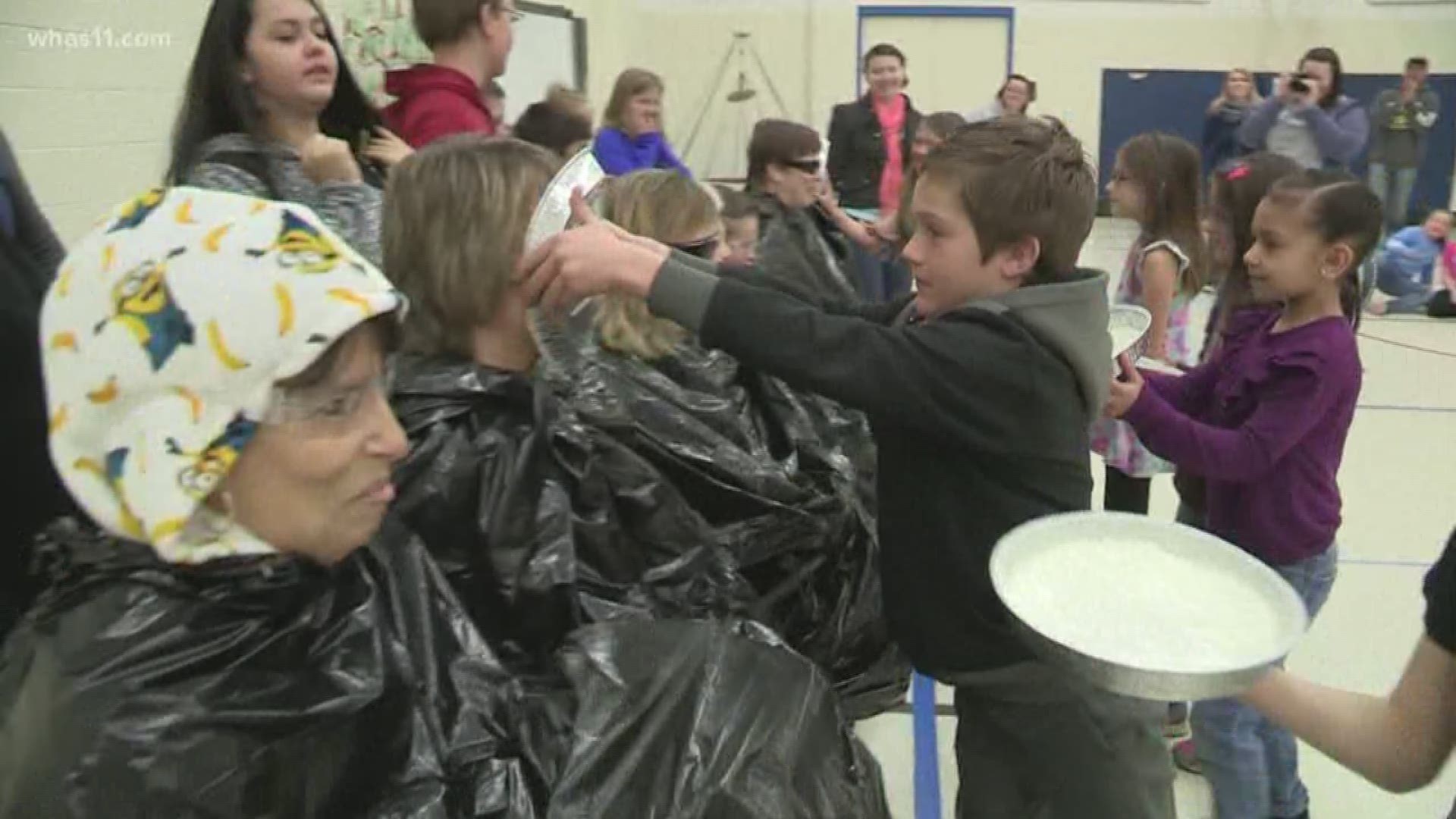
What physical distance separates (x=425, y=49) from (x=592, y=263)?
2.54 meters

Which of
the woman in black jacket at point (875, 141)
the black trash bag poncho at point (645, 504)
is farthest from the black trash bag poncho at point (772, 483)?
the woman in black jacket at point (875, 141)

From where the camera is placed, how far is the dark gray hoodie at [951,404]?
1.30 metres

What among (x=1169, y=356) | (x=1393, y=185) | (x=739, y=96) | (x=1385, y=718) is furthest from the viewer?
(x=739, y=96)

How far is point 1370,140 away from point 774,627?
8.88m

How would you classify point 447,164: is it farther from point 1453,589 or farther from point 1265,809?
point 1265,809

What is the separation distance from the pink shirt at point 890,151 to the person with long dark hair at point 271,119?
400 cm

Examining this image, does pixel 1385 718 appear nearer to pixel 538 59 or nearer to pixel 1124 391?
pixel 1124 391

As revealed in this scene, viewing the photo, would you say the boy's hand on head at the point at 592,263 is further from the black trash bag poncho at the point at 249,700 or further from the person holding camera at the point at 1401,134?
the person holding camera at the point at 1401,134

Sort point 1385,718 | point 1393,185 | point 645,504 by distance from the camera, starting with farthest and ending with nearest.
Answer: point 1393,185
point 645,504
point 1385,718

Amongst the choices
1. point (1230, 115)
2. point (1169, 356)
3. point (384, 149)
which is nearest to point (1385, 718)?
point (384, 149)

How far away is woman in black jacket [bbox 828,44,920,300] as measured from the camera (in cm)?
569

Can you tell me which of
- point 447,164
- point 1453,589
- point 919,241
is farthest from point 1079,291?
point 447,164

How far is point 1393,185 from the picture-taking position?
28.6 feet

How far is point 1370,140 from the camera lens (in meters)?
8.81
